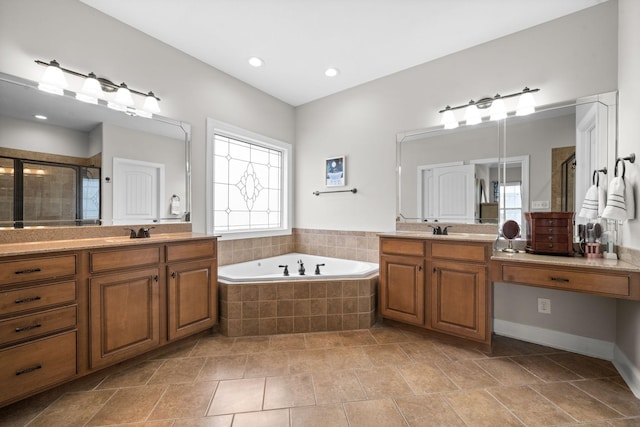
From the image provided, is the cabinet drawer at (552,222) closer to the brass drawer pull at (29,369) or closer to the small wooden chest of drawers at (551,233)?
the small wooden chest of drawers at (551,233)

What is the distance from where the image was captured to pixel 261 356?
7.07 ft

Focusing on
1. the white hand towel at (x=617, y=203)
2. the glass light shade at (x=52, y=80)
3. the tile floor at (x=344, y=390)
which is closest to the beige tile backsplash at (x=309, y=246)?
the tile floor at (x=344, y=390)

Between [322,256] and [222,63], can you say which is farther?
[322,256]

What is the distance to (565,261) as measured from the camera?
1.91 metres

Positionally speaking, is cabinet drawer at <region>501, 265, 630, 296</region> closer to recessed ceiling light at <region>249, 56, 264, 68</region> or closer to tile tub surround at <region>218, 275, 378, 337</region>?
tile tub surround at <region>218, 275, 378, 337</region>

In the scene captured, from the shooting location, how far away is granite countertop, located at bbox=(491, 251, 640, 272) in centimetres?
172

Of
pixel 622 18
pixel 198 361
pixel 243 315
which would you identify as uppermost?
pixel 622 18

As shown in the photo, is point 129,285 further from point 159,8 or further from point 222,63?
point 222,63

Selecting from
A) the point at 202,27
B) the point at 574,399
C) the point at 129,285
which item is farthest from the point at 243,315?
the point at 202,27

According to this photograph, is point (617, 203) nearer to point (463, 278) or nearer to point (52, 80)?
point (463, 278)

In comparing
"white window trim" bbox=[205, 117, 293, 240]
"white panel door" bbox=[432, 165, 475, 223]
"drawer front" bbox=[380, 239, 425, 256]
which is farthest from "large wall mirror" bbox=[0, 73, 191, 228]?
"white panel door" bbox=[432, 165, 475, 223]

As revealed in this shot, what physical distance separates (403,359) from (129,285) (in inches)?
81.4

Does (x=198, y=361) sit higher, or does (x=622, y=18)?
(x=622, y=18)

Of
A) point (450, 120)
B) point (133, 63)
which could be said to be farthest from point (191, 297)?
point (450, 120)
